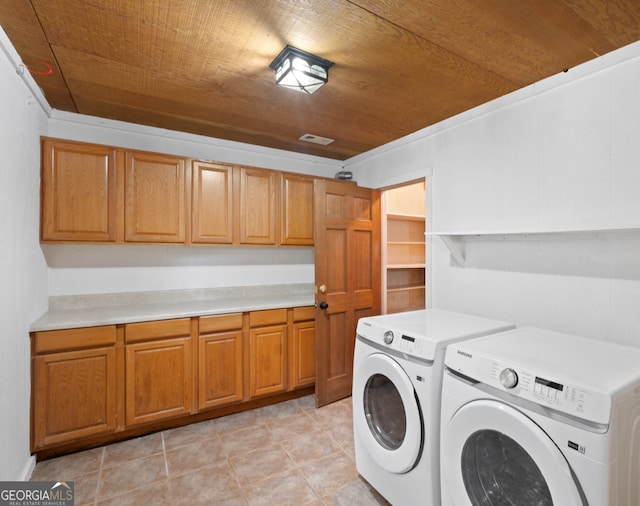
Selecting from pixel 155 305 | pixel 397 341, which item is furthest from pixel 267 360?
pixel 397 341

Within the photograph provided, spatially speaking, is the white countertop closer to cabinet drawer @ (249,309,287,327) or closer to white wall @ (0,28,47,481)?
cabinet drawer @ (249,309,287,327)

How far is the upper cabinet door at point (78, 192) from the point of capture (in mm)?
2188

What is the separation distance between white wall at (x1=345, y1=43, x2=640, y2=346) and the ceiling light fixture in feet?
3.93

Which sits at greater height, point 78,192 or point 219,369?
point 78,192

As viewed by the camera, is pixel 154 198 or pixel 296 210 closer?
pixel 154 198

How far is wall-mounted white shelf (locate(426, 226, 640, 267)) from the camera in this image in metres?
1.56

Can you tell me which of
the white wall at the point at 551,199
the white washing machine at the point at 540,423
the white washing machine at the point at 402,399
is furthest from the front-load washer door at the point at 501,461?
the white wall at the point at 551,199

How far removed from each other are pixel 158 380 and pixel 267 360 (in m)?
0.83

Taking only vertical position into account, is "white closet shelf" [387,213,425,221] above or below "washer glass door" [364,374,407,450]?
above

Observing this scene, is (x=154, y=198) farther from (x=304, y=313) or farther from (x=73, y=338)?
(x=304, y=313)

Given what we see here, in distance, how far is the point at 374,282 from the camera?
3145 millimetres

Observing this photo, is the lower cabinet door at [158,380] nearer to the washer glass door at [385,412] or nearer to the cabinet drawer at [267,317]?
the cabinet drawer at [267,317]

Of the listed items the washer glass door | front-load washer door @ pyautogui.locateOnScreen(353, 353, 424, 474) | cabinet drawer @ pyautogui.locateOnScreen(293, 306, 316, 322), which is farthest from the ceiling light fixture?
cabinet drawer @ pyautogui.locateOnScreen(293, 306, 316, 322)

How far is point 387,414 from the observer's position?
1.76 m
